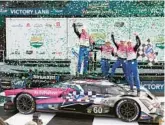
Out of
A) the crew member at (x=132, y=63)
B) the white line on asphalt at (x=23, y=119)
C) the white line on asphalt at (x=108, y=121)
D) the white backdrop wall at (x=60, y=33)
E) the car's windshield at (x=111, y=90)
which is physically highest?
the white backdrop wall at (x=60, y=33)

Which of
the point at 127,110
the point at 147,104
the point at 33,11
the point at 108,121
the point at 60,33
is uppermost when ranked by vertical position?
the point at 33,11

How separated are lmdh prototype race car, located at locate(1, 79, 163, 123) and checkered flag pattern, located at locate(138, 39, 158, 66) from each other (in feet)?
2.44

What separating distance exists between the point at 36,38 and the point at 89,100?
1974 mm

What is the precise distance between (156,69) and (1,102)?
3.70 meters

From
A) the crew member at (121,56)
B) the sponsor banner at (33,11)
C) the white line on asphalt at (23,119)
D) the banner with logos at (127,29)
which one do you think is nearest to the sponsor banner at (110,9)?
the sponsor banner at (33,11)

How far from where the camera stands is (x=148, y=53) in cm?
889

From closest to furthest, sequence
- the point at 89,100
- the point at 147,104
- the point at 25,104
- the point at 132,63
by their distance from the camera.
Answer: the point at 147,104
the point at 89,100
the point at 25,104
the point at 132,63

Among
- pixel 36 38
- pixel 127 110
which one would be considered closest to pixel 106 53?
pixel 127 110

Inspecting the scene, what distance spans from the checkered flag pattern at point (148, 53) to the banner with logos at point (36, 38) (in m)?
1.68

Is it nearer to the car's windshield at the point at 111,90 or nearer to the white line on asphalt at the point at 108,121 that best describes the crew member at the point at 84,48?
the car's windshield at the point at 111,90

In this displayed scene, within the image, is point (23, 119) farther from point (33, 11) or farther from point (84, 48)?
point (33, 11)

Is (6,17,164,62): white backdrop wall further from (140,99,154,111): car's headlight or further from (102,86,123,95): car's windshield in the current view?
(140,99,154,111): car's headlight

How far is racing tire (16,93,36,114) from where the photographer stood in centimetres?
852

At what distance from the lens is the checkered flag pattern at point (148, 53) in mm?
8867
